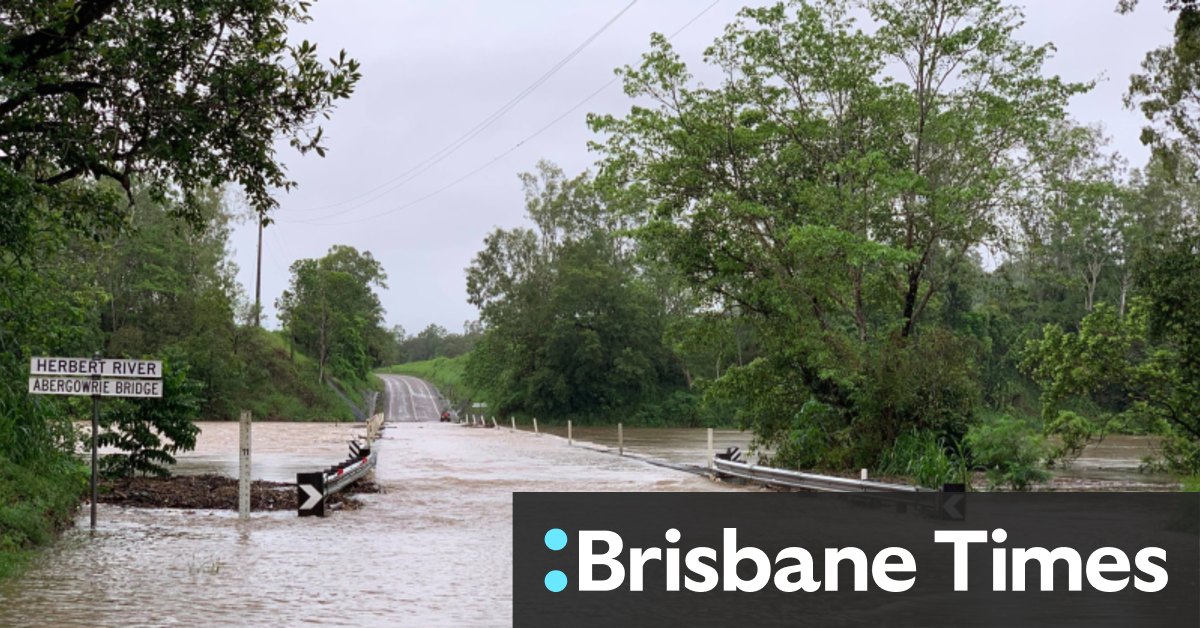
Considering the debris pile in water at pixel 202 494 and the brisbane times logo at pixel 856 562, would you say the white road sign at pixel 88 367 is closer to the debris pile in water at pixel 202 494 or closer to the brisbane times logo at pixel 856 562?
the debris pile in water at pixel 202 494

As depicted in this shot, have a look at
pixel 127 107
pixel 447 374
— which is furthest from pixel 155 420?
pixel 447 374

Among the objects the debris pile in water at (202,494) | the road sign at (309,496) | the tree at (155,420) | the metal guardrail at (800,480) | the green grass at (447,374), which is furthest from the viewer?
the green grass at (447,374)

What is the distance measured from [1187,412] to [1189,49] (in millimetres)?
6303

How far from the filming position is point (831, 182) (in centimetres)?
2928

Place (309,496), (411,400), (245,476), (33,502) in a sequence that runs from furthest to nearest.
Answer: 1. (411,400)
2. (309,496)
3. (245,476)
4. (33,502)

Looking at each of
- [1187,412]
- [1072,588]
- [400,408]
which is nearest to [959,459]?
[1187,412]

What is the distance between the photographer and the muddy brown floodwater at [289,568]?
10.8 meters

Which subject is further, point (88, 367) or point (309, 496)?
point (309, 496)

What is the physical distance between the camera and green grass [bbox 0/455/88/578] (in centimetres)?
1407

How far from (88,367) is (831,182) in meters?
17.6

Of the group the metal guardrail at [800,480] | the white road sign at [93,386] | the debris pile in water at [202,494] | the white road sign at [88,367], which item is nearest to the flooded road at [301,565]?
the metal guardrail at [800,480]

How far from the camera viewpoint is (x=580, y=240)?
103750 millimetres

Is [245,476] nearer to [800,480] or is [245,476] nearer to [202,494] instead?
[202,494]

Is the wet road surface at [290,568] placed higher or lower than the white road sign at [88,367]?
lower
